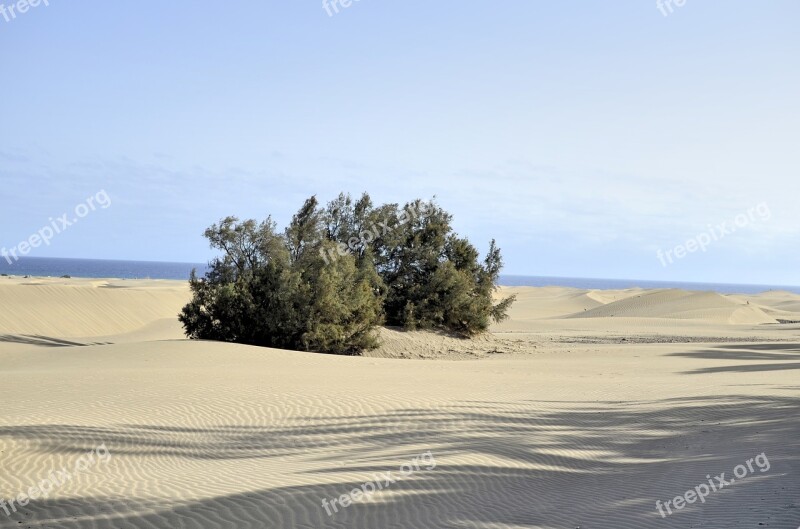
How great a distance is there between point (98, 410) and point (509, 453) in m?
7.27

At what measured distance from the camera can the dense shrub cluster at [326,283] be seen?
84.8 ft

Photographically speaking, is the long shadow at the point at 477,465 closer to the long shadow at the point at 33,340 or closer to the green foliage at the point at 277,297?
the green foliage at the point at 277,297

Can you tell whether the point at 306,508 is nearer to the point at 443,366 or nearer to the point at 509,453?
the point at 509,453

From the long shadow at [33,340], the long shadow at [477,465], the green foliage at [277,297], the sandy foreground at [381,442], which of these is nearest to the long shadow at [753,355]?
the sandy foreground at [381,442]

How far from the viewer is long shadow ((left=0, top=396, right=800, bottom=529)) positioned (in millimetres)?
8055

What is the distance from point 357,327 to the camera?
90.0 ft

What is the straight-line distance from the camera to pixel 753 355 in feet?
94.9

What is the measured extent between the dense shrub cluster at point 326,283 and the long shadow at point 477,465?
12176 millimetres

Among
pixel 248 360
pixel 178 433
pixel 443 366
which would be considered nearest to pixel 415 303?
pixel 443 366

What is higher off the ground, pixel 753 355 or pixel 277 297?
pixel 277 297

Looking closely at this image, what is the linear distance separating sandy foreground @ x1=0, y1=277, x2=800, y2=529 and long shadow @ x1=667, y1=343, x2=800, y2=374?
305 millimetres

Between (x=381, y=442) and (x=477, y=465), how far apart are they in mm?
1902

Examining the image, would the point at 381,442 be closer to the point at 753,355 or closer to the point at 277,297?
the point at 277,297

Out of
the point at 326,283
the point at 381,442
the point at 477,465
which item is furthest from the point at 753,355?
the point at 477,465
